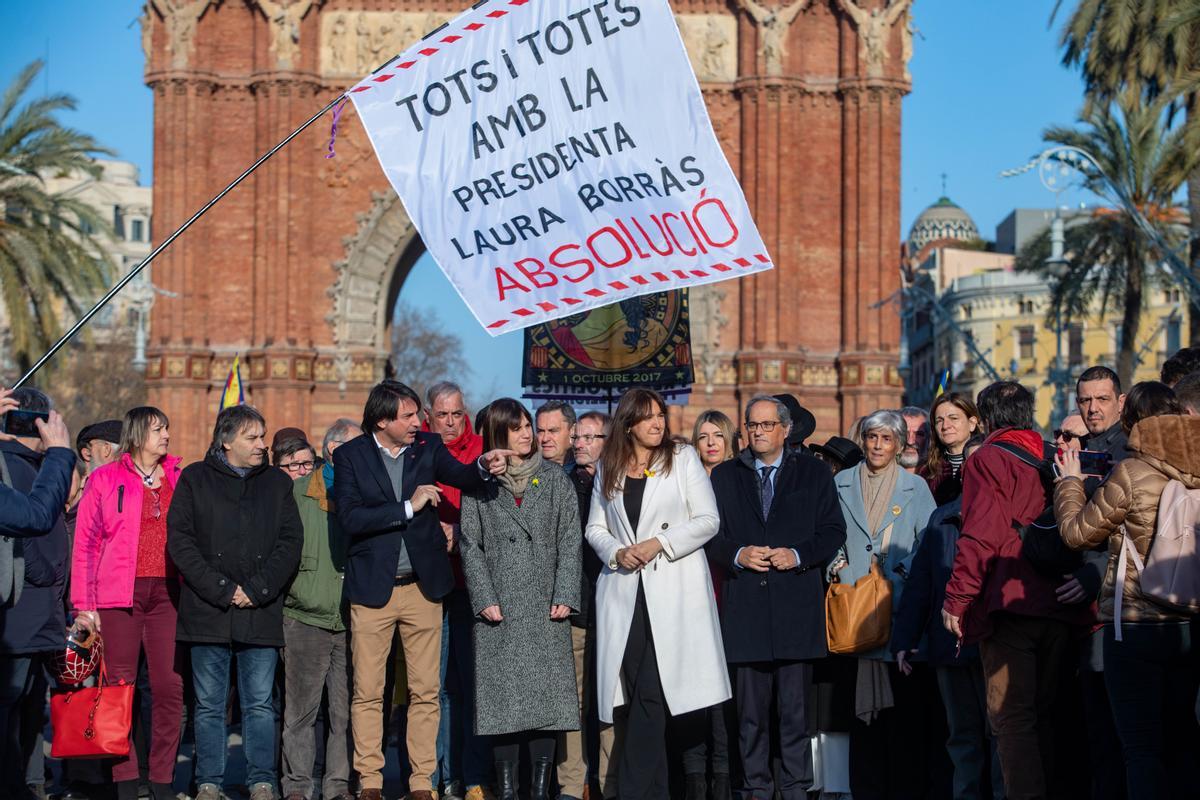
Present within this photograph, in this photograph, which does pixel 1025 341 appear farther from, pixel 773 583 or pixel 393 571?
pixel 393 571

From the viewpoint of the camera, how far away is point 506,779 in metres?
9.78

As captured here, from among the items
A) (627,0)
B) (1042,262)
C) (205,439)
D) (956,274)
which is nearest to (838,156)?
(1042,262)

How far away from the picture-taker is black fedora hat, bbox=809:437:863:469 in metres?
11.1

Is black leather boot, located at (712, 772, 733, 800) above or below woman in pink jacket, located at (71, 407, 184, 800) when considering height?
below

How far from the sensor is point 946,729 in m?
10.2

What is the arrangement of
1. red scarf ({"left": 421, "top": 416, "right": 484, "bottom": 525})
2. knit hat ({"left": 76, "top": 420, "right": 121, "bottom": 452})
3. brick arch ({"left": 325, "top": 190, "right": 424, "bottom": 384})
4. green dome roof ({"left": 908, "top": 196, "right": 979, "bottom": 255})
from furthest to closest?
green dome roof ({"left": 908, "top": 196, "right": 979, "bottom": 255})
brick arch ({"left": 325, "top": 190, "right": 424, "bottom": 384})
knit hat ({"left": 76, "top": 420, "right": 121, "bottom": 452})
red scarf ({"left": 421, "top": 416, "right": 484, "bottom": 525})

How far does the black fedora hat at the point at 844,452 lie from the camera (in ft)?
36.4

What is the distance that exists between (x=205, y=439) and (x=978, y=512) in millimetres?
26983

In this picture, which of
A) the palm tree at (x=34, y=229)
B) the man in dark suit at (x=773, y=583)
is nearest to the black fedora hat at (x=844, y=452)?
the man in dark suit at (x=773, y=583)

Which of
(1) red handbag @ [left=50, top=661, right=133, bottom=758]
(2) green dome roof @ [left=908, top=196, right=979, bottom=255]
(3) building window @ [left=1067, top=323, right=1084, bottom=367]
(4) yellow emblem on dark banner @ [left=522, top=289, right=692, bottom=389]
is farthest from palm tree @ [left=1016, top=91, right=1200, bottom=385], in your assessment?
(2) green dome roof @ [left=908, top=196, right=979, bottom=255]

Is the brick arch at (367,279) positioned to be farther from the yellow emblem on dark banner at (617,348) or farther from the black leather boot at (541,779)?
the black leather boot at (541,779)

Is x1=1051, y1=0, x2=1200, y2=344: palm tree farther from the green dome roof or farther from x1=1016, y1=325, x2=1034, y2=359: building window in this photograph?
the green dome roof

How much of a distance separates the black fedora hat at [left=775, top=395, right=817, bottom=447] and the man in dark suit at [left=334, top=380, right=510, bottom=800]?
2.20 m

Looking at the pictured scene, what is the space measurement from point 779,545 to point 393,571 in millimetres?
2185
